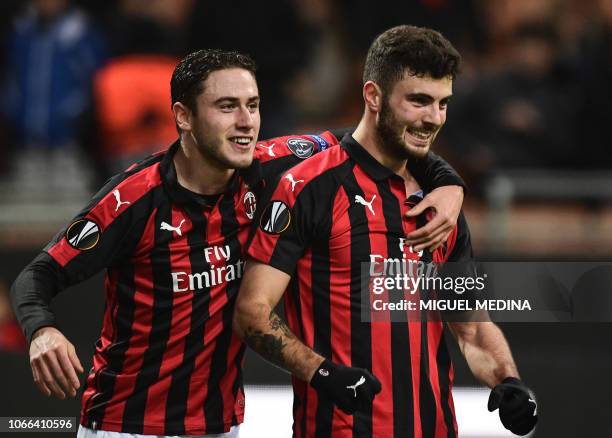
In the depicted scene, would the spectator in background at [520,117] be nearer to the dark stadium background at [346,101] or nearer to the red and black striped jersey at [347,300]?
the dark stadium background at [346,101]

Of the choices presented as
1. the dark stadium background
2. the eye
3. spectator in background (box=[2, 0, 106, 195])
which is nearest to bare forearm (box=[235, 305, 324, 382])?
the eye

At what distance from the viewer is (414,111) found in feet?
12.3

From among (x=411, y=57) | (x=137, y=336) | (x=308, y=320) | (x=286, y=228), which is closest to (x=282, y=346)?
(x=308, y=320)

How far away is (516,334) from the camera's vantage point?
5375 millimetres

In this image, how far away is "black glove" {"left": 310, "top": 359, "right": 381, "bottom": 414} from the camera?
3516mm

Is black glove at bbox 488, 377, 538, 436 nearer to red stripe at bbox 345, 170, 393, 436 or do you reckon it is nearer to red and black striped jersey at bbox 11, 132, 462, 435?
red stripe at bbox 345, 170, 393, 436

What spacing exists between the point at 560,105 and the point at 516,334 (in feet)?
8.77

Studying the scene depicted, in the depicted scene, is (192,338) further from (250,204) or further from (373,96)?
(373,96)

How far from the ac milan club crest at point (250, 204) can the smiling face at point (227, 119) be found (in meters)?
0.14

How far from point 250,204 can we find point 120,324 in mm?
590

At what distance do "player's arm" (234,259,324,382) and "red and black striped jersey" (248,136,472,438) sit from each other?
5 cm

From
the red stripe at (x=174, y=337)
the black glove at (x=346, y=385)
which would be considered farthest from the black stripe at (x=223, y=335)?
the black glove at (x=346, y=385)

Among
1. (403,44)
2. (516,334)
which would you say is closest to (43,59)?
(516,334)

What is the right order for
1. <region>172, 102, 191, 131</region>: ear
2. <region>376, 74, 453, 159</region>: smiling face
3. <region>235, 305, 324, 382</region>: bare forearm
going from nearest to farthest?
<region>235, 305, 324, 382</region>: bare forearm, <region>376, 74, 453, 159</region>: smiling face, <region>172, 102, 191, 131</region>: ear
